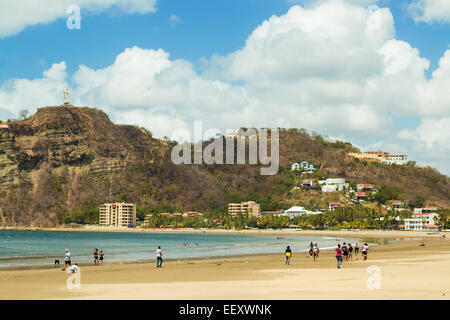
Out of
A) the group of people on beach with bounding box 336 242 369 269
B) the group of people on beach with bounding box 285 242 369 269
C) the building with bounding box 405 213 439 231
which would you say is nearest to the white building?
the building with bounding box 405 213 439 231

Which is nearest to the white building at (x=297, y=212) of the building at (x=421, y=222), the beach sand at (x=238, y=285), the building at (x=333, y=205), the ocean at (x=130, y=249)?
the building at (x=333, y=205)

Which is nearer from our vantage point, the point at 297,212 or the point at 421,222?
the point at 421,222

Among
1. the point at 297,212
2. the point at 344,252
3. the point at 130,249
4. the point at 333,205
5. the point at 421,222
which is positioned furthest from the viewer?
the point at 333,205

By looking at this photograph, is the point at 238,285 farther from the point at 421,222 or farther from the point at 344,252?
the point at 421,222

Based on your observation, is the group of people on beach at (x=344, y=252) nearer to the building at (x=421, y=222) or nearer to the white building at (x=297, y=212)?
the building at (x=421, y=222)

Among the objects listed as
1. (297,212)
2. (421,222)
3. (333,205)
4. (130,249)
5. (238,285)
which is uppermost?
(333,205)

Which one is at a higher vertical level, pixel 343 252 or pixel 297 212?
pixel 343 252

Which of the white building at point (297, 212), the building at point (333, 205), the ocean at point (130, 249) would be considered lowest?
the ocean at point (130, 249)

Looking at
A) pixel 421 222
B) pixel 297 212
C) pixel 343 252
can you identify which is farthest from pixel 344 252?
pixel 297 212
